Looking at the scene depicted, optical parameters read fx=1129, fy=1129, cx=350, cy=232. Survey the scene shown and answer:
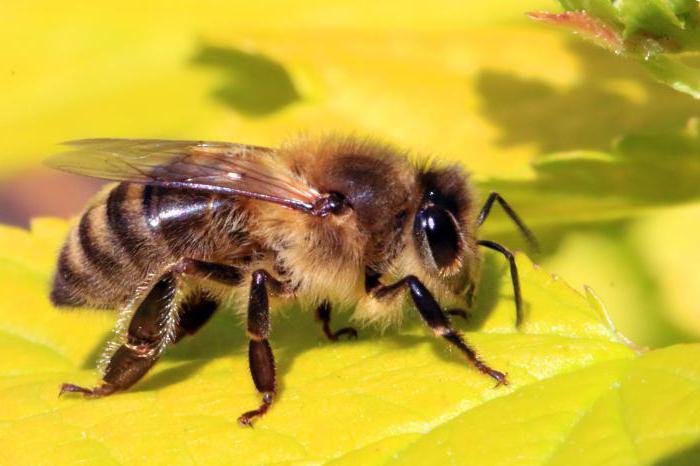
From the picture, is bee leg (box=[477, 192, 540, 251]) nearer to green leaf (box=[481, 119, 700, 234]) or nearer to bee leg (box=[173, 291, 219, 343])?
green leaf (box=[481, 119, 700, 234])

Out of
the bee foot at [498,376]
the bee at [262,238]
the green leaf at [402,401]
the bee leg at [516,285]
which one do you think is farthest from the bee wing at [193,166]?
the bee foot at [498,376]

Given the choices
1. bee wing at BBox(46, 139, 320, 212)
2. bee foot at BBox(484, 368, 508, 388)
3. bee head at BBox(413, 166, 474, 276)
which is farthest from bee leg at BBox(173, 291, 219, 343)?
bee foot at BBox(484, 368, 508, 388)

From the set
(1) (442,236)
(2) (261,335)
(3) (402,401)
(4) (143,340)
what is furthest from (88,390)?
(1) (442,236)

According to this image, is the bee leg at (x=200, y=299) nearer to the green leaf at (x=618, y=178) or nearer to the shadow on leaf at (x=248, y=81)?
the green leaf at (x=618, y=178)

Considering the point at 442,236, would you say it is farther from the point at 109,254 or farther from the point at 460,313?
the point at 109,254

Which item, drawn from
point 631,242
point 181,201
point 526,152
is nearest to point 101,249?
point 181,201

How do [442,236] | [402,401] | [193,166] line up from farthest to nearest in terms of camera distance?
1. [193,166]
2. [442,236]
3. [402,401]
